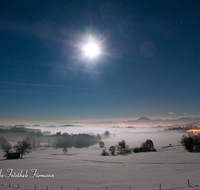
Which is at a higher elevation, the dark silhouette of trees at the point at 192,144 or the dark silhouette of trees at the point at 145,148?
the dark silhouette of trees at the point at 192,144

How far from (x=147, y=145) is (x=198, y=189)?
77.7 meters

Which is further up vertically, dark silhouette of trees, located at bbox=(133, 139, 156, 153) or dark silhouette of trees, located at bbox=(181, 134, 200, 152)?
dark silhouette of trees, located at bbox=(181, 134, 200, 152)

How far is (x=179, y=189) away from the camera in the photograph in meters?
20.0

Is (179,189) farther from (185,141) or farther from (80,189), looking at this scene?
(185,141)

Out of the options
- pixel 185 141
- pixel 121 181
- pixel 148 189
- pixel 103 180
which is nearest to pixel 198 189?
pixel 148 189

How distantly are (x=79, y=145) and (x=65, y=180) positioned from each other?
5326 inches

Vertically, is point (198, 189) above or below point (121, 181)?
above

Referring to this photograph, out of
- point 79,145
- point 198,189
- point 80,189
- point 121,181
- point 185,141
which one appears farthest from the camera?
point 79,145

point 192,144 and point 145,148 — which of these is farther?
point 145,148

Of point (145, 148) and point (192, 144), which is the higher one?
point (192, 144)

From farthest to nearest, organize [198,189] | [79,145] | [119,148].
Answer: [79,145], [119,148], [198,189]

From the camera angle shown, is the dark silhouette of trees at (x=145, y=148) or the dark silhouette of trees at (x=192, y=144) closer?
the dark silhouette of trees at (x=192, y=144)

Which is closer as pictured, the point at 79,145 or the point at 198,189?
the point at 198,189

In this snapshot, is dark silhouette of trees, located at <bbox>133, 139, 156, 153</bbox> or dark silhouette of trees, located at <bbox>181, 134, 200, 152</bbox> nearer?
dark silhouette of trees, located at <bbox>181, 134, 200, 152</bbox>
